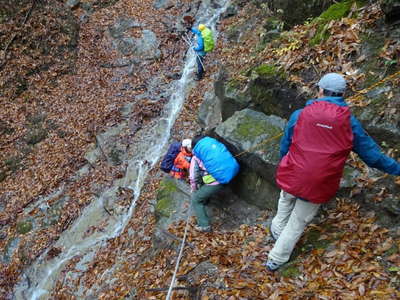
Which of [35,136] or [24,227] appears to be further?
[35,136]

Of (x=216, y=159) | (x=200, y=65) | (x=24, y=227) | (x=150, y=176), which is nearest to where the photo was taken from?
(x=216, y=159)

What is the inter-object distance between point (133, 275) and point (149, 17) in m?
15.2

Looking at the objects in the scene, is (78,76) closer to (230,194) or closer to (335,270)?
(230,194)

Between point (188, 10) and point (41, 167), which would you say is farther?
point (188, 10)

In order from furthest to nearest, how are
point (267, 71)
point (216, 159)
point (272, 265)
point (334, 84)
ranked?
point (267, 71) → point (216, 159) → point (272, 265) → point (334, 84)

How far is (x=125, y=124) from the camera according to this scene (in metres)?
13.1

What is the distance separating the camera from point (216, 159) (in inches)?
242

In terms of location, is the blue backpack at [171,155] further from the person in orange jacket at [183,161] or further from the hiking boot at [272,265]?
the hiking boot at [272,265]

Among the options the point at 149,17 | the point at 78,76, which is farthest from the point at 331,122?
the point at 149,17

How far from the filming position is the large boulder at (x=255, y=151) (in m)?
6.26

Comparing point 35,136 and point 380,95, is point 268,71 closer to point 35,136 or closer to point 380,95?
point 380,95

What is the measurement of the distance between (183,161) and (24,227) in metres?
7.26

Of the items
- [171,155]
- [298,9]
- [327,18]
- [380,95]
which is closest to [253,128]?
[171,155]

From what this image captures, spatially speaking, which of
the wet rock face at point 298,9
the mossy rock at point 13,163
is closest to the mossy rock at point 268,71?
the wet rock face at point 298,9
